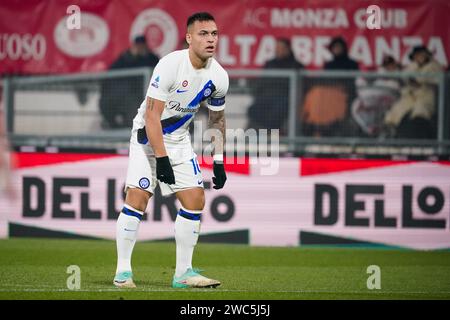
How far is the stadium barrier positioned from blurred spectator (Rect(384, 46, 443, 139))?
0.03 meters

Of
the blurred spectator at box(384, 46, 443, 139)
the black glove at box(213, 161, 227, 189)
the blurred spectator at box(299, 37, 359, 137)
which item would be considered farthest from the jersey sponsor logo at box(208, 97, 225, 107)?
the blurred spectator at box(384, 46, 443, 139)

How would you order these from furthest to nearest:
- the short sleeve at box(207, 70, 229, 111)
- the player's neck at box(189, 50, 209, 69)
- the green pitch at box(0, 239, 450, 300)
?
the short sleeve at box(207, 70, 229, 111) → the player's neck at box(189, 50, 209, 69) → the green pitch at box(0, 239, 450, 300)

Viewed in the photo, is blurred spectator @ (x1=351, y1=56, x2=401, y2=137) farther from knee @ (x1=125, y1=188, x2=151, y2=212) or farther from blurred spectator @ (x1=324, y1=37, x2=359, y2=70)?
knee @ (x1=125, y1=188, x2=151, y2=212)

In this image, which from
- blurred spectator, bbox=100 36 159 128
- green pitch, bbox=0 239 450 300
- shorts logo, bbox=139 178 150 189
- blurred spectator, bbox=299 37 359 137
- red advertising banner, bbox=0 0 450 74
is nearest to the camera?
green pitch, bbox=0 239 450 300

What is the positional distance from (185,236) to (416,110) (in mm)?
5841

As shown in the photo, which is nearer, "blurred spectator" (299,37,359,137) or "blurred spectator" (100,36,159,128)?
"blurred spectator" (299,37,359,137)

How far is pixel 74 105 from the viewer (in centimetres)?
1484

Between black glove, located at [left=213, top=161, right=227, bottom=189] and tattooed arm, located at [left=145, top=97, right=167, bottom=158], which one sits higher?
tattooed arm, located at [left=145, top=97, right=167, bottom=158]

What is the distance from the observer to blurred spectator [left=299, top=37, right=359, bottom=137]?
576 inches

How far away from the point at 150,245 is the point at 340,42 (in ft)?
13.0

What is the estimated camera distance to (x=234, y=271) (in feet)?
38.0

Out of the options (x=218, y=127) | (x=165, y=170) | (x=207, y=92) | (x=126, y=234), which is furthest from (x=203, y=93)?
(x=126, y=234)
